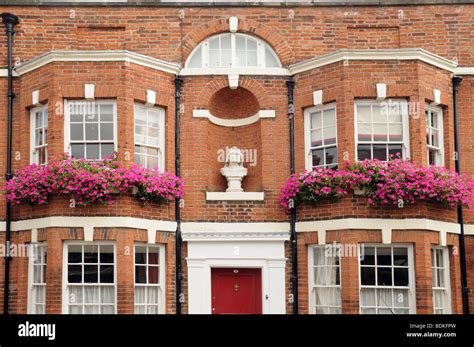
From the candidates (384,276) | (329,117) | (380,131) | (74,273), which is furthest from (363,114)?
(74,273)

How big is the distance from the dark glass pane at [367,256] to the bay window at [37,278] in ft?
22.3

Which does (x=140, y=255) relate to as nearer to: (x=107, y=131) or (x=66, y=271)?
(x=66, y=271)

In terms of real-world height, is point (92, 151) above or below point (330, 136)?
below

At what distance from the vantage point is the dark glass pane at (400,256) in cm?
2020

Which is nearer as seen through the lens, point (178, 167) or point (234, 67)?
point (178, 167)

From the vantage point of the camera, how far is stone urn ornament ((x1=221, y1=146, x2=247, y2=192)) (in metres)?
21.3

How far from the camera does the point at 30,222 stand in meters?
20.4

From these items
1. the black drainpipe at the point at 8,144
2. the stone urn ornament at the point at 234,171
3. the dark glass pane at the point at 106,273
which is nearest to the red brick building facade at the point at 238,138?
the dark glass pane at the point at 106,273

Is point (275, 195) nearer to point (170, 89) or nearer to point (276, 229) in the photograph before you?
point (276, 229)

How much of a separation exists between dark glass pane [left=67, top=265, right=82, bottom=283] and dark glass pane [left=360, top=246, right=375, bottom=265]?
5963 mm

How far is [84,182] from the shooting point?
63.9ft

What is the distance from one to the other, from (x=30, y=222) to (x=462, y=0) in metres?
11.0

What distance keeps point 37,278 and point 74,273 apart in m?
1.07

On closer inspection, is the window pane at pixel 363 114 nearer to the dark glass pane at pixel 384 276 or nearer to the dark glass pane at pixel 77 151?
the dark glass pane at pixel 384 276
